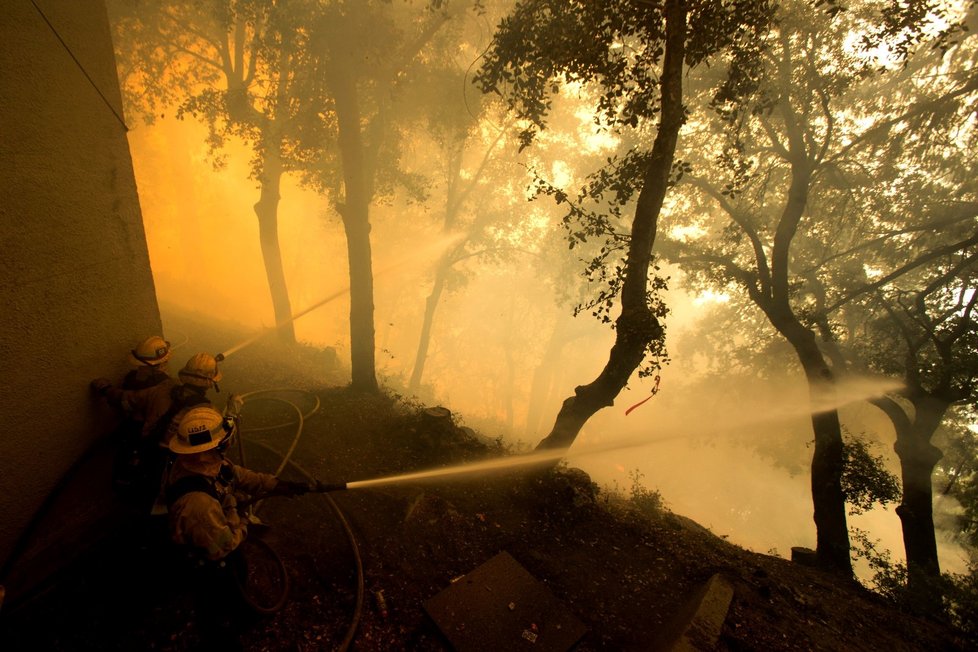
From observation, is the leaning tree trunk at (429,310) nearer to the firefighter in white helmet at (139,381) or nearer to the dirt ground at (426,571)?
the dirt ground at (426,571)

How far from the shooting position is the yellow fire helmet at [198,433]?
10.7 feet

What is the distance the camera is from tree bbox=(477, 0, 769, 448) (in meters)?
5.39

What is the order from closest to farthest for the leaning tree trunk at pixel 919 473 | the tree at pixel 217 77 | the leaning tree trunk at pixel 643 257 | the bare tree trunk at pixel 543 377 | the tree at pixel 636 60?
the leaning tree trunk at pixel 643 257
the tree at pixel 636 60
the leaning tree trunk at pixel 919 473
the tree at pixel 217 77
the bare tree trunk at pixel 543 377

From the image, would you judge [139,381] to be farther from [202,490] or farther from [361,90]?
[361,90]

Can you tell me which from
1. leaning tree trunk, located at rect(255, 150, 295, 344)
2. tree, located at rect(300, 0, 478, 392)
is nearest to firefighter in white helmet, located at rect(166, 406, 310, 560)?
tree, located at rect(300, 0, 478, 392)

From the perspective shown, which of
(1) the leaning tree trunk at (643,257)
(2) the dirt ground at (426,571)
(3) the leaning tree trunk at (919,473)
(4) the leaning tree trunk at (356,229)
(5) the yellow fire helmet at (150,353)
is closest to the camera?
(2) the dirt ground at (426,571)

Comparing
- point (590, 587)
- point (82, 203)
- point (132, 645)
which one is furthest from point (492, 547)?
point (82, 203)

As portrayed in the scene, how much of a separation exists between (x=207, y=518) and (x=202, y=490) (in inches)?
9.2

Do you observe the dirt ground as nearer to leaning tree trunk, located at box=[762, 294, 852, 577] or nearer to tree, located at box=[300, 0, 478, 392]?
leaning tree trunk, located at box=[762, 294, 852, 577]

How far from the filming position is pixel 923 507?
347 inches

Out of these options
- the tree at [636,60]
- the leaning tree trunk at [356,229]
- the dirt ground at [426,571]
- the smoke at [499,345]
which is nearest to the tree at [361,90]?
the leaning tree trunk at [356,229]

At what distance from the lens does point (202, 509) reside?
317cm

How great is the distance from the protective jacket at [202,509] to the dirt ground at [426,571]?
782 millimetres

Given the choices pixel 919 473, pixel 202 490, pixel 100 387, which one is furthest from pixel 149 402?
pixel 919 473
